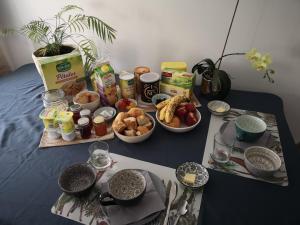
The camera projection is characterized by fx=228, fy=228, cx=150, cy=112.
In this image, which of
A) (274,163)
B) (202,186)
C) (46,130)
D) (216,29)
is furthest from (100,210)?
A: (216,29)

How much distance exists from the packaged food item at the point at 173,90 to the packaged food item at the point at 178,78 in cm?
1

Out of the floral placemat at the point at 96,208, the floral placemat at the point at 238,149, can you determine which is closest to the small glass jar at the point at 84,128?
the floral placemat at the point at 96,208

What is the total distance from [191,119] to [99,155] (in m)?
0.37

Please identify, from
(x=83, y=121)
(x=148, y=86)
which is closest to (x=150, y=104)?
(x=148, y=86)

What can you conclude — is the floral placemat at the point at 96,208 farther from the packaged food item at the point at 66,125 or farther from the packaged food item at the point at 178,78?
the packaged food item at the point at 178,78

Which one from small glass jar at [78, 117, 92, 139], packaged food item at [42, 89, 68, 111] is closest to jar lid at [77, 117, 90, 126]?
small glass jar at [78, 117, 92, 139]

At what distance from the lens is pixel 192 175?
2.33 feet

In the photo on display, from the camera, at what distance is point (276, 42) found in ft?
3.38

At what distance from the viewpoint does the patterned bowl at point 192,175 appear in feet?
2.24

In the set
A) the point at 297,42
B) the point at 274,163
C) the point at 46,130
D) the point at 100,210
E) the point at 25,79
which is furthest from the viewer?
the point at 25,79

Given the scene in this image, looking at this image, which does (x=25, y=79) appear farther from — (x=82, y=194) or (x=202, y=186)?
(x=202, y=186)

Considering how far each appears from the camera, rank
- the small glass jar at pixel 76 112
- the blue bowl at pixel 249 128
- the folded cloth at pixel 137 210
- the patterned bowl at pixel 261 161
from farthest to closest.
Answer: the small glass jar at pixel 76 112, the blue bowl at pixel 249 128, the patterned bowl at pixel 261 161, the folded cloth at pixel 137 210

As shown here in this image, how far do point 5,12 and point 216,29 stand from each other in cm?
128

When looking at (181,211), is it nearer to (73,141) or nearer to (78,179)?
(78,179)
